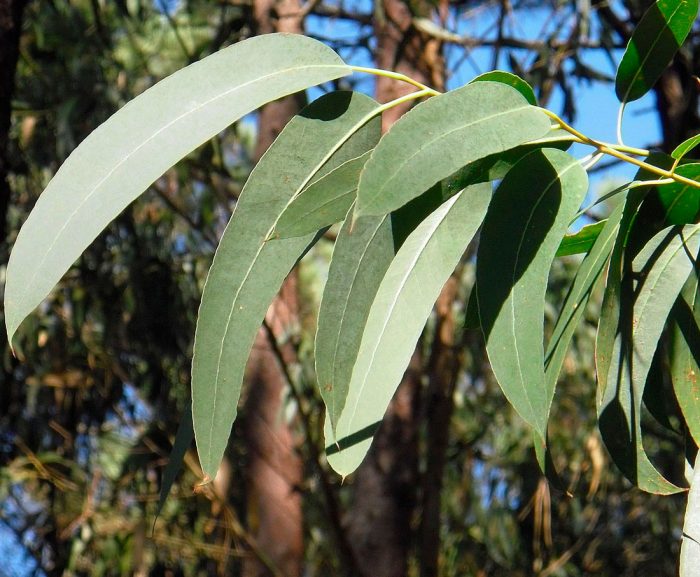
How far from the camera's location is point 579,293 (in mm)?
924

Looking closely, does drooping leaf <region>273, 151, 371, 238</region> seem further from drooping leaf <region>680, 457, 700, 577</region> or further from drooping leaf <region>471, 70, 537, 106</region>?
drooping leaf <region>680, 457, 700, 577</region>

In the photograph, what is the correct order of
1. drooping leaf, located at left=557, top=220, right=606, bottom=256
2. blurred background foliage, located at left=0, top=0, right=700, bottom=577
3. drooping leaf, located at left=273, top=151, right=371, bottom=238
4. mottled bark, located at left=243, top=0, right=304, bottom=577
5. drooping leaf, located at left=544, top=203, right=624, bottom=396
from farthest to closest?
1. mottled bark, located at left=243, top=0, right=304, bottom=577
2. blurred background foliage, located at left=0, top=0, right=700, bottom=577
3. drooping leaf, located at left=557, top=220, right=606, bottom=256
4. drooping leaf, located at left=544, top=203, right=624, bottom=396
5. drooping leaf, located at left=273, top=151, right=371, bottom=238

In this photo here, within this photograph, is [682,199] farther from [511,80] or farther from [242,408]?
[242,408]

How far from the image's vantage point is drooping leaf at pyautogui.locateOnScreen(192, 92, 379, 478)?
80 centimetres

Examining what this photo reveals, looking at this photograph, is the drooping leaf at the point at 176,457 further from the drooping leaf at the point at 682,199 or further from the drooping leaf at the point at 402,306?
the drooping leaf at the point at 682,199

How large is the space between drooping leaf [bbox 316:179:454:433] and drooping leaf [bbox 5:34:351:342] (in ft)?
0.42

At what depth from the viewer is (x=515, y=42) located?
3.16 meters

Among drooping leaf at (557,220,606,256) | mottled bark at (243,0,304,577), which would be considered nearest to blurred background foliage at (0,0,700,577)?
mottled bark at (243,0,304,577)

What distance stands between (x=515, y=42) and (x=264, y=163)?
8.25ft

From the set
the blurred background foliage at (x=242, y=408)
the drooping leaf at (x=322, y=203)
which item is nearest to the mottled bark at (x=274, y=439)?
the blurred background foliage at (x=242, y=408)

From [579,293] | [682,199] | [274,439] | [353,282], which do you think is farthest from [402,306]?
[274,439]

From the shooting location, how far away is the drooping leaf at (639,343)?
90 centimetres

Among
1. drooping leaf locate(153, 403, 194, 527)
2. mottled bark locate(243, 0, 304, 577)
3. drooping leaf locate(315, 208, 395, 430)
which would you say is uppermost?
mottled bark locate(243, 0, 304, 577)

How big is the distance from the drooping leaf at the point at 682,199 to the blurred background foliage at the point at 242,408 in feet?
5.63
